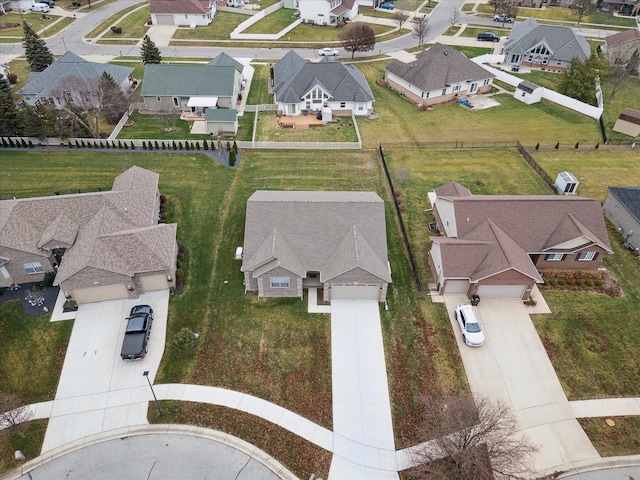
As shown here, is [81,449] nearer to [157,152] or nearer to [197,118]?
[157,152]

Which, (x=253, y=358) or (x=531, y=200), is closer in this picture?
(x=253, y=358)

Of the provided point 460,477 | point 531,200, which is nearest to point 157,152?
point 531,200

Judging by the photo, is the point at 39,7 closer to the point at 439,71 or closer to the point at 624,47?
the point at 439,71

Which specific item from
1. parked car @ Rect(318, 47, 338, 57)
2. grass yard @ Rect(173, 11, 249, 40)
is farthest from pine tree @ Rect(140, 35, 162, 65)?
parked car @ Rect(318, 47, 338, 57)

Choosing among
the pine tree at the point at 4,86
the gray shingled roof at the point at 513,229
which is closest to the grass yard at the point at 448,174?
the gray shingled roof at the point at 513,229

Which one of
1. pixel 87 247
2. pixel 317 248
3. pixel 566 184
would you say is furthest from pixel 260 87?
pixel 566 184

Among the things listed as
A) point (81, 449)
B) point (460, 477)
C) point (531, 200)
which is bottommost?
point (81, 449)

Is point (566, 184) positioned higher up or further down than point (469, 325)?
higher up

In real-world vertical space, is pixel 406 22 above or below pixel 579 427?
above
